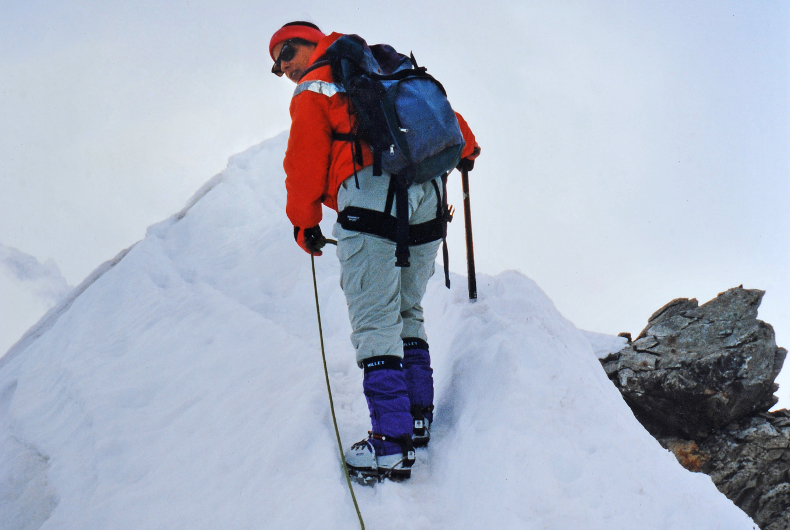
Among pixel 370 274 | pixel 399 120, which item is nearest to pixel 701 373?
pixel 370 274

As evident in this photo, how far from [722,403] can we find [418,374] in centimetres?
1367

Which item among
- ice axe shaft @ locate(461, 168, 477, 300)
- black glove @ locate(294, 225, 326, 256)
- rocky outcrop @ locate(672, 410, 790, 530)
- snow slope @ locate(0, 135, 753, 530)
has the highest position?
black glove @ locate(294, 225, 326, 256)

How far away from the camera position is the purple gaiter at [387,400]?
9.70 feet

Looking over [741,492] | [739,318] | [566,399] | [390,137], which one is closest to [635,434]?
[566,399]

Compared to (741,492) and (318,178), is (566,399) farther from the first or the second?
(741,492)

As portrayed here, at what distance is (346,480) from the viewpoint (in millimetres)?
2885

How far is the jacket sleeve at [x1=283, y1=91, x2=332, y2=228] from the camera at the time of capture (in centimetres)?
299

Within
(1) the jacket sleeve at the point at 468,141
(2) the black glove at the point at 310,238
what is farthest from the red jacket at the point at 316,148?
(1) the jacket sleeve at the point at 468,141

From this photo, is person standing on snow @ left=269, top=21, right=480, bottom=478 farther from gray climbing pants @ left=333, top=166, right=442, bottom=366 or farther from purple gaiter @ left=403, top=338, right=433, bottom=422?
purple gaiter @ left=403, top=338, right=433, bottom=422

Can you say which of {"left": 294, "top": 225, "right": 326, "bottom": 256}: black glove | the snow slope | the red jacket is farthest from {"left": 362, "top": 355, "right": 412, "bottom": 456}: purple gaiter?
the red jacket

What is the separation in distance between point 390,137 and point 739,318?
16044 mm

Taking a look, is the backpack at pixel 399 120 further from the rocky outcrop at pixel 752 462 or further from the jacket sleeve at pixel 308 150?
the rocky outcrop at pixel 752 462

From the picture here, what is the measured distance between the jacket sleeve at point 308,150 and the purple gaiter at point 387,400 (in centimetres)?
107

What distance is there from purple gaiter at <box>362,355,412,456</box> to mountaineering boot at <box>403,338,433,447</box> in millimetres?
396
